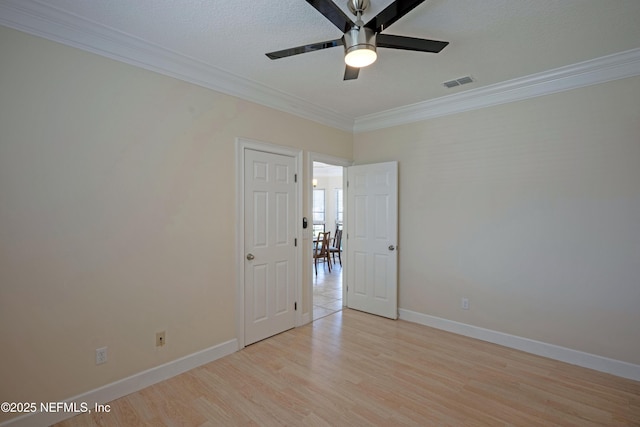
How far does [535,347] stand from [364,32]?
10.9 feet

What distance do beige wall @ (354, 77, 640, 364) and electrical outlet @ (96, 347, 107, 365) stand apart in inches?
126

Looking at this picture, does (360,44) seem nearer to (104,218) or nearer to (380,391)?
(104,218)

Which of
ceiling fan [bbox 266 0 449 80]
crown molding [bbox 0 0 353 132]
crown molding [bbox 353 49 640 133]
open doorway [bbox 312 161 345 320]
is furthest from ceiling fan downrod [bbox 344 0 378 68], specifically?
open doorway [bbox 312 161 345 320]

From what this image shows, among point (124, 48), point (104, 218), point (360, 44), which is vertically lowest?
point (104, 218)

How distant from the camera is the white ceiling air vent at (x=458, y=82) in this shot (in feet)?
9.87

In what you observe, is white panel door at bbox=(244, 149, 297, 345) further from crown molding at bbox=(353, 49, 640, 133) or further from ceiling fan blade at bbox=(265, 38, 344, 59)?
crown molding at bbox=(353, 49, 640, 133)

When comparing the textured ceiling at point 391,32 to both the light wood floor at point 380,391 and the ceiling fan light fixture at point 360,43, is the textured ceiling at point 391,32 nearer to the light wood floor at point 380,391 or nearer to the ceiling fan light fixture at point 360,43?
the ceiling fan light fixture at point 360,43

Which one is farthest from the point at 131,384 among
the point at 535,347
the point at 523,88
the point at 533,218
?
the point at 523,88

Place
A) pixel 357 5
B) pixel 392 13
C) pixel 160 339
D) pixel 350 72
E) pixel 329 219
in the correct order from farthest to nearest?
pixel 329 219 → pixel 160 339 → pixel 350 72 → pixel 357 5 → pixel 392 13

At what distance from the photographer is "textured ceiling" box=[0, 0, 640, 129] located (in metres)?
1.95

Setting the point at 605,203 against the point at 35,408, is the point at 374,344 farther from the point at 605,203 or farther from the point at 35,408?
the point at 35,408

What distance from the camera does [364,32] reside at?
1741 mm

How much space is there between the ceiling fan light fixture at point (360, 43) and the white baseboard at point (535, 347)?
3125mm

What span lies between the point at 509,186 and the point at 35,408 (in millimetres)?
4324
